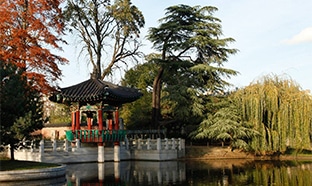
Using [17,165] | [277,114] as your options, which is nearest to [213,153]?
[277,114]

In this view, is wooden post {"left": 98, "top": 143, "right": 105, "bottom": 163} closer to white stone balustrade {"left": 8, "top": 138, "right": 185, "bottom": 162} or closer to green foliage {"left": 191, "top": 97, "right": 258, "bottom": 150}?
white stone balustrade {"left": 8, "top": 138, "right": 185, "bottom": 162}

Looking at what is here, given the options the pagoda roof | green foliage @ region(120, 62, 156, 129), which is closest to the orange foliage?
the pagoda roof

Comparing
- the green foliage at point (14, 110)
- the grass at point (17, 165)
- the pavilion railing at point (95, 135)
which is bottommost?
the grass at point (17, 165)

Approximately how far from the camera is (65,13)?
2803 cm

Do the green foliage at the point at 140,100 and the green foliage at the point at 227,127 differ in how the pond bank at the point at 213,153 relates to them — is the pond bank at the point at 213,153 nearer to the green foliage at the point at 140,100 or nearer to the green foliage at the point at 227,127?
the green foliage at the point at 227,127

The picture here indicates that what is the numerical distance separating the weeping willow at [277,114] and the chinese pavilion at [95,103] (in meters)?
7.31

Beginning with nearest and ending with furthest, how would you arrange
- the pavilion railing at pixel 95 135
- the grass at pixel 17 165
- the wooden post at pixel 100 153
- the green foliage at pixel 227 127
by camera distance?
1. the grass at pixel 17 165
2. the pavilion railing at pixel 95 135
3. the wooden post at pixel 100 153
4. the green foliage at pixel 227 127

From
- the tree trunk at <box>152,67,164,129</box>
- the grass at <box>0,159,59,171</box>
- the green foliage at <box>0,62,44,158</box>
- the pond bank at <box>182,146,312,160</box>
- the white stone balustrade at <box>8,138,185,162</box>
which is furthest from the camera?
the tree trunk at <box>152,67,164,129</box>

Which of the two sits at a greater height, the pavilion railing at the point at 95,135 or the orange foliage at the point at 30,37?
the orange foliage at the point at 30,37

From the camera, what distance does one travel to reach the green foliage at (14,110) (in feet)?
50.3

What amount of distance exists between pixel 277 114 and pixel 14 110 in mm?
15069

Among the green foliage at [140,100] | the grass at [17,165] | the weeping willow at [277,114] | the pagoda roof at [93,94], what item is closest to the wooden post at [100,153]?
the pagoda roof at [93,94]

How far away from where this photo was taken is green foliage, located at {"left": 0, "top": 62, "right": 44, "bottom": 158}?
1533cm

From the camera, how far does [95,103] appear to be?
22484mm
